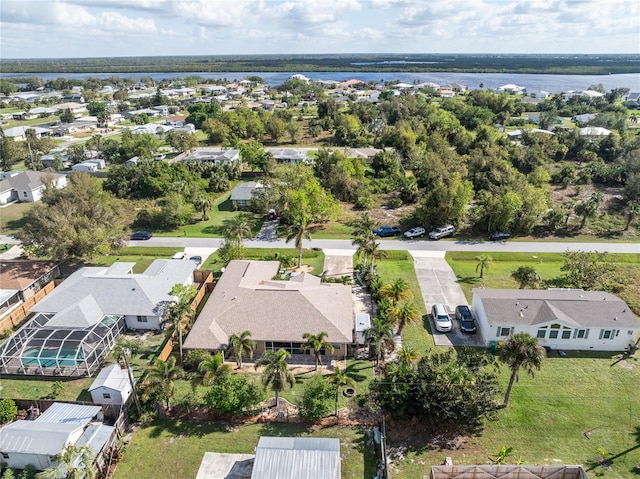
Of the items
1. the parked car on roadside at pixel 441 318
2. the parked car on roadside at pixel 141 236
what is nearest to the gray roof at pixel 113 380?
the parked car on roadside at pixel 441 318

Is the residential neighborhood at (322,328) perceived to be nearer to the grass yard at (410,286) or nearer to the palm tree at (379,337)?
the palm tree at (379,337)

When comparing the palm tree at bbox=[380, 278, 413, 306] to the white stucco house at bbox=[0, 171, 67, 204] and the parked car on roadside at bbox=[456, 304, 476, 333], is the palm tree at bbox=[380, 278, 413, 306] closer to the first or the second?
the parked car on roadside at bbox=[456, 304, 476, 333]

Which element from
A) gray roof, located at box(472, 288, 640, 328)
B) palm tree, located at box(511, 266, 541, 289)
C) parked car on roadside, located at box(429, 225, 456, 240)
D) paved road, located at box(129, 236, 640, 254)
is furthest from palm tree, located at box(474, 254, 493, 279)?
parked car on roadside, located at box(429, 225, 456, 240)

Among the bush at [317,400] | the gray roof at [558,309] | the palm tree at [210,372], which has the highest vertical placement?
the palm tree at [210,372]

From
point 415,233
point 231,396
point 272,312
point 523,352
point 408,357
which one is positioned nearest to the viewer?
point 523,352

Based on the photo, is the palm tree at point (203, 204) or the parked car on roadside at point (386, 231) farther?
the palm tree at point (203, 204)

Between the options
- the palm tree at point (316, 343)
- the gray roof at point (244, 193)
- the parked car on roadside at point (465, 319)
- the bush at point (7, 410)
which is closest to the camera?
the bush at point (7, 410)

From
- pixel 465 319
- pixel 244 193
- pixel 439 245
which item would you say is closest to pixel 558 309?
pixel 465 319

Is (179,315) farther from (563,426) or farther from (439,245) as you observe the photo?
(439,245)
